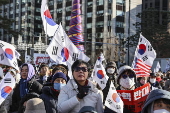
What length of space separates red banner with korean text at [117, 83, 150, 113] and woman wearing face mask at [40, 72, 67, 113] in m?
0.95

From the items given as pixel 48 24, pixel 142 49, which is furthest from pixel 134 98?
pixel 48 24

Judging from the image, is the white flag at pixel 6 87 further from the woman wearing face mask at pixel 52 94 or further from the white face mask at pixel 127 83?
the white face mask at pixel 127 83

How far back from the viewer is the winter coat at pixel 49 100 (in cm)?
369

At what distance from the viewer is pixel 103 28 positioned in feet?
195

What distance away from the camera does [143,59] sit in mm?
6473

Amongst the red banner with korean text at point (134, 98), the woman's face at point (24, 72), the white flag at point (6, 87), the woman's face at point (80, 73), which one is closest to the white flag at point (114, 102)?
the red banner with korean text at point (134, 98)

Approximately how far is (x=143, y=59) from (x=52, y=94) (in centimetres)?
321

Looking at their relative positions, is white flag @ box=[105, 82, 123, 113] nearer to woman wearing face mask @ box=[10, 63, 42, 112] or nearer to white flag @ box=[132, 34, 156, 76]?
woman wearing face mask @ box=[10, 63, 42, 112]

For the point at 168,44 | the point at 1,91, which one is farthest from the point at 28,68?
→ the point at 168,44

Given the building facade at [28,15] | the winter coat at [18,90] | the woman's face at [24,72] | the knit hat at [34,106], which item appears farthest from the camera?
the building facade at [28,15]

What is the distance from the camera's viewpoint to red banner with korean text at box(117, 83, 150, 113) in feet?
12.7

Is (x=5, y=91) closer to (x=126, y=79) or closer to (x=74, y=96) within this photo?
(x=74, y=96)

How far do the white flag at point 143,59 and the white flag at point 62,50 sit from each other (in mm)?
1851

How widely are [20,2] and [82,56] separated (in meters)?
79.0
